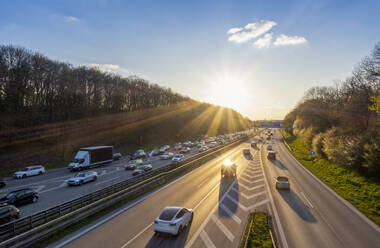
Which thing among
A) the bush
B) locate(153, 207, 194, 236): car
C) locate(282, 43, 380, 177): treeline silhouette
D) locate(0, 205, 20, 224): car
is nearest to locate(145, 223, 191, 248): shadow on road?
locate(153, 207, 194, 236): car

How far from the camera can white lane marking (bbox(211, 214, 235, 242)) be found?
11344 millimetres

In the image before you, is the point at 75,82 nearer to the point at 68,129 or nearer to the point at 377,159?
the point at 68,129

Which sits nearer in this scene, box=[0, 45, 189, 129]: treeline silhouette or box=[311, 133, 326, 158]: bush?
box=[311, 133, 326, 158]: bush

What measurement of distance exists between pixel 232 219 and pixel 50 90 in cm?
5647

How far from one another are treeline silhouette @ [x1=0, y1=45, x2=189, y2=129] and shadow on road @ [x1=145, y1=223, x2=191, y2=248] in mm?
44176

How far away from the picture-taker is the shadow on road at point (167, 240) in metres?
10.5

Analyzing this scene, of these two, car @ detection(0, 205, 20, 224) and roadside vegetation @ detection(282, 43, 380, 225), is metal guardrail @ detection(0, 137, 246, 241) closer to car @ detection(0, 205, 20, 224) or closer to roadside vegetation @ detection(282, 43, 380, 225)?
car @ detection(0, 205, 20, 224)

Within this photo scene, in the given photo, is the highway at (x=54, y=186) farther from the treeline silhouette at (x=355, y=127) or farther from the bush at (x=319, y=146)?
the bush at (x=319, y=146)

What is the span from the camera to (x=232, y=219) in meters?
13.7

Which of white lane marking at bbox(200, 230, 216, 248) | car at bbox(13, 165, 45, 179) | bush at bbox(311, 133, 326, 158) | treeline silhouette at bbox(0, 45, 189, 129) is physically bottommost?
car at bbox(13, 165, 45, 179)

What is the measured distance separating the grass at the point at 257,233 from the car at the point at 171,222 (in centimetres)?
364

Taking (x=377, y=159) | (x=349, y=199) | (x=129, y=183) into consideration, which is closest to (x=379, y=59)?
(x=377, y=159)

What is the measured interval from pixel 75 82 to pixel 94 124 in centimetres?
1338

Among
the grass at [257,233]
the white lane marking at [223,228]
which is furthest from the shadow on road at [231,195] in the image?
the grass at [257,233]
